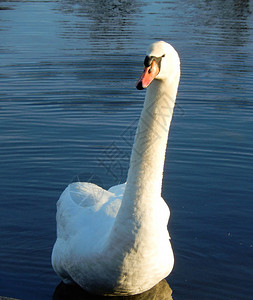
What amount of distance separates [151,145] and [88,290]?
186 centimetres

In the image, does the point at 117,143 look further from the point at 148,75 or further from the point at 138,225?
the point at 148,75

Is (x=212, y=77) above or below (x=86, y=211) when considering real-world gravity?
below

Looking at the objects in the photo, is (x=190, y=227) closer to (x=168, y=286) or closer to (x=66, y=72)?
(x=168, y=286)

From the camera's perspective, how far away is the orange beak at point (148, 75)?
4414 mm

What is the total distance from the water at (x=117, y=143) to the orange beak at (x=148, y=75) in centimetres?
310

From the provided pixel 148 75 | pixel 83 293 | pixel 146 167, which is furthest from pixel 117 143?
pixel 148 75

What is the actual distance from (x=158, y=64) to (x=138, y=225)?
5.08ft

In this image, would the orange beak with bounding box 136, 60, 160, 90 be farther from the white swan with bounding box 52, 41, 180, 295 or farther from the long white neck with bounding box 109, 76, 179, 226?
the long white neck with bounding box 109, 76, 179, 226

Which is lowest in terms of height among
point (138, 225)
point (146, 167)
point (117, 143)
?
point (117, 143)

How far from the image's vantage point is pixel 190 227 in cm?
804

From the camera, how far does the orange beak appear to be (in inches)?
174

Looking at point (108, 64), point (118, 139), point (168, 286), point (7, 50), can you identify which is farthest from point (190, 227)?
point (7, 50)

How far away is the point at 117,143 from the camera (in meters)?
11.4

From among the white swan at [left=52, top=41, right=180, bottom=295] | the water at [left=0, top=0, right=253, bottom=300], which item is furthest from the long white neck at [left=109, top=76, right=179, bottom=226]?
the water at [left=0, top=0, right=253, bottom=300]
